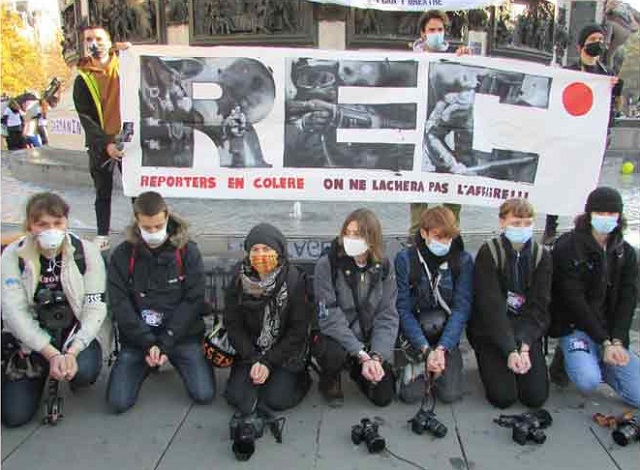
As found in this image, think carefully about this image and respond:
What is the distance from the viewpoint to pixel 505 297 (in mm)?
3848

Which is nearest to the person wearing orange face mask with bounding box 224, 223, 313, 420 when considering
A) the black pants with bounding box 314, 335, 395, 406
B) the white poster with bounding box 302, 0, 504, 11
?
the black pants with bounding box 314, 335, 395, 406

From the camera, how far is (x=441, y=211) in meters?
Answer: 3.77

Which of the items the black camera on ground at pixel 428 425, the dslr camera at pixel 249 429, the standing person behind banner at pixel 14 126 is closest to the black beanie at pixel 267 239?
the dslr camera at pixel 249 429

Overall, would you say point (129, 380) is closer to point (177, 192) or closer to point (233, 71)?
point (177, 192)

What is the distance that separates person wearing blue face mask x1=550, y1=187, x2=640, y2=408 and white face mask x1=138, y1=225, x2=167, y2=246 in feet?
8.24

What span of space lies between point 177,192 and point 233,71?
1.05 metres

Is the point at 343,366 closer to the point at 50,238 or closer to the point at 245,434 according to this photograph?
the point at 245,434

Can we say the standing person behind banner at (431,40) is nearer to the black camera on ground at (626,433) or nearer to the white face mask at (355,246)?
the white face mask at (355,246)

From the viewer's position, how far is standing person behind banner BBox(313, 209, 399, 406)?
365cm

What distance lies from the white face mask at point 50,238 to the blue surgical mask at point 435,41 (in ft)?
10.3

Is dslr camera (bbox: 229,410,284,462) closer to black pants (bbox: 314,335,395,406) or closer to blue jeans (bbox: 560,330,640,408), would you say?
black pants (bbox: 314,335,395,406)

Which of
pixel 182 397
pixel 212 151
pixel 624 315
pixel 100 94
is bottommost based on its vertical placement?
pixel 182 397

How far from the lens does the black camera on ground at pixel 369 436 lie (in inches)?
124

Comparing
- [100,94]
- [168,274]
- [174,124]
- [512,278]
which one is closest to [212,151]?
[174,124]
